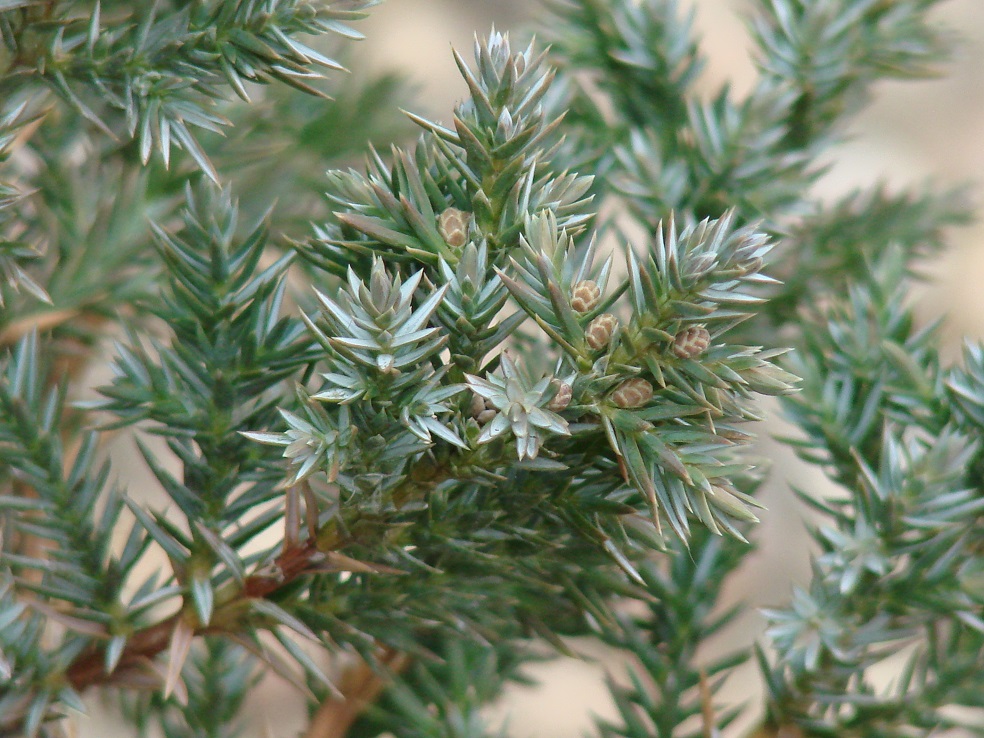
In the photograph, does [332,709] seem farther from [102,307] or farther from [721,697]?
[721,697]

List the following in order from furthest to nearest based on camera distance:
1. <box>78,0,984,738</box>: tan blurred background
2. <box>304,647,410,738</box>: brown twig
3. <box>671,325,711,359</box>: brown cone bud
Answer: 1. <box>78,0,984,738</box>: tan blurred background
2. <box>304,647,410,738</box>: brown twig
3. <box>671,325,711,359</box>: brown cone bud

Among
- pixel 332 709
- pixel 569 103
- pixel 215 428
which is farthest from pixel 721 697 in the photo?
pixel 215 428

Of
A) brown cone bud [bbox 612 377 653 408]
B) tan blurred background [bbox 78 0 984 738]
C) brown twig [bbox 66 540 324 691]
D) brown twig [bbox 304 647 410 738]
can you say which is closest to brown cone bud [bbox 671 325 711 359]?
brown cone bud [bbox 612 377 653 408]

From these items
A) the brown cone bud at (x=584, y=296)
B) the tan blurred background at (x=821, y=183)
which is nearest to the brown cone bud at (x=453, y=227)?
the brown cone bud at (x=584, y=296)

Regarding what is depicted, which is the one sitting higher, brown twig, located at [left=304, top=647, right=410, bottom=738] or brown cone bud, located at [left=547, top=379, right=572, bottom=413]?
brown cone bud, located at [left=547, top=379, right=572, bottom=413]

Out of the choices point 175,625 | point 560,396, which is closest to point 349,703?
point 175,625

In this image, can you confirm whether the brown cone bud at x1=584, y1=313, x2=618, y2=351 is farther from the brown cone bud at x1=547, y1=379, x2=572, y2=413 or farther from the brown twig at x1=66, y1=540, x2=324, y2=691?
the brown twig at x1=66, y1=540, x2=324, y2=691
